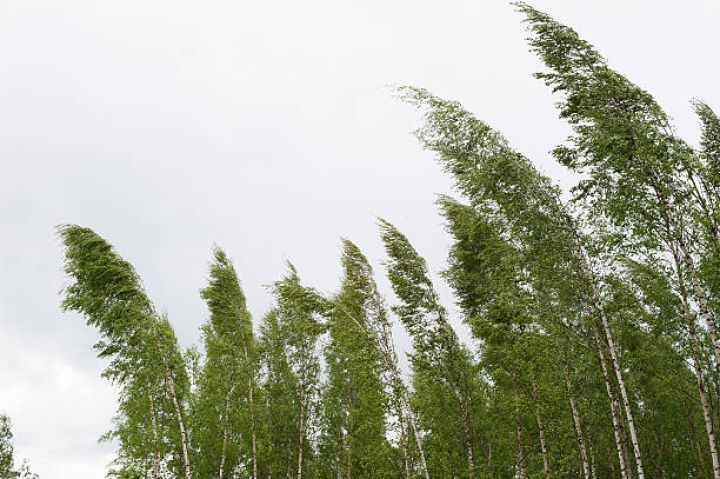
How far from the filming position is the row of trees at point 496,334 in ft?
45.5

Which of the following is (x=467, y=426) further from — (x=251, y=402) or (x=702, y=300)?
(x=251, y=402)

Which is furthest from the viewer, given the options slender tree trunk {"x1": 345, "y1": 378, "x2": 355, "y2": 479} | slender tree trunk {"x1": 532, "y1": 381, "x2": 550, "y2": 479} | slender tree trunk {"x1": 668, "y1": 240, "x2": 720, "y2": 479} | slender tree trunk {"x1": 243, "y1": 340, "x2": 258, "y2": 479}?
slender tree trunk {"x1": 345, "y1": 378, "x2": 355, "y2": 479}

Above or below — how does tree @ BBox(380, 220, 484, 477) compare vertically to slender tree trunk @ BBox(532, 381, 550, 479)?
above

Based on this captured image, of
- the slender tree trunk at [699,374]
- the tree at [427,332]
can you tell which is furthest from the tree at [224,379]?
the slender tree trunk at [699,374]

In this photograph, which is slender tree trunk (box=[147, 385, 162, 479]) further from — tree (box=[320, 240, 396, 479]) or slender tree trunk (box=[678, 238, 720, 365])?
slender tree trunk (box=[678, 238, 720, 365])

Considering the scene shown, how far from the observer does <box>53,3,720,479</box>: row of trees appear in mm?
13883

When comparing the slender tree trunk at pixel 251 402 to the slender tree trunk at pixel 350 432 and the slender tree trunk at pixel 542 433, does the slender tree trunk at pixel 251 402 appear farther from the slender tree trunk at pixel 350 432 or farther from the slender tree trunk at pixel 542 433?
the slender tree trunk at pixel 542 433

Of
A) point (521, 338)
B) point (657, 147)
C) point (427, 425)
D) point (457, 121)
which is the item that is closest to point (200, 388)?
point (427, 425)

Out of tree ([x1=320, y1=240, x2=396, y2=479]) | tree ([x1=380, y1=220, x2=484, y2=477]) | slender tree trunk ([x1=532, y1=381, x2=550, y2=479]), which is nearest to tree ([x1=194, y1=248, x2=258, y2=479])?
tree ([x1=320, y1=240, x2=396, y2=479])

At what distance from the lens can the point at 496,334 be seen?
62.7 ft

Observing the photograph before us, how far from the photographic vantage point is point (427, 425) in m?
27.4

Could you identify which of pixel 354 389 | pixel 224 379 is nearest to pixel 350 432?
pixel 354 389

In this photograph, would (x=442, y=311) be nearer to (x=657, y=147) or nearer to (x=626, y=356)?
(x=626, y=356)

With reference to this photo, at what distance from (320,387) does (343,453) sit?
4.56 meters
